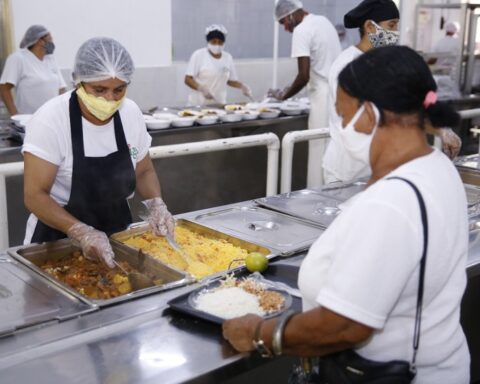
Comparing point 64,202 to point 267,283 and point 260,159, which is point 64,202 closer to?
point 267,283

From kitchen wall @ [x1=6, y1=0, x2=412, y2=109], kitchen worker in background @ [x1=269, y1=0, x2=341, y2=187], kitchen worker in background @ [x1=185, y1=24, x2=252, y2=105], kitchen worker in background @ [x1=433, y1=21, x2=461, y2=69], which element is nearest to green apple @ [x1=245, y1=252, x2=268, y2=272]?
kitchen worker in background @ [x1=269, y1=0, x2=341, y2=187]

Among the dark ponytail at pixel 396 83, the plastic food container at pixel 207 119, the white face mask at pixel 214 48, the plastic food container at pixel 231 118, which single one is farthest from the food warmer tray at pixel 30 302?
the white face mask at pixel 214 48

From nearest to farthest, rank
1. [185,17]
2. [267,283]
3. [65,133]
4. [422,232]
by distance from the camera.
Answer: [422,232] → [267,283] → [65,133] → [185,17]

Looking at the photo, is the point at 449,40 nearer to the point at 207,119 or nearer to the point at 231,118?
the point at 231,118

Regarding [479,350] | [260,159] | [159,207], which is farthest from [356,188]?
[260,159]

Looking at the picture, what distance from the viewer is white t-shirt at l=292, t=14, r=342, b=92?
508 centimetres

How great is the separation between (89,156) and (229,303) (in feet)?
2.93

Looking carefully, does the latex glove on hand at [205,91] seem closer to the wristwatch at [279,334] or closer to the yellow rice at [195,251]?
the yellow rice at [195,251]

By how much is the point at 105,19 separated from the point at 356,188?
159 inches

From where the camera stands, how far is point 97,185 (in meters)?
2.23

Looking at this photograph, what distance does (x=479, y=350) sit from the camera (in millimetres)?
2654

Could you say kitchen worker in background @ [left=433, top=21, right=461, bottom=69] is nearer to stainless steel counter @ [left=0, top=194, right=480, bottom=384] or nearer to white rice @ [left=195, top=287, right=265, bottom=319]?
white rice @ [left=195, top=287, right=265, bottom=319]

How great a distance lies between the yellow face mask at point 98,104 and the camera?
2098 mm

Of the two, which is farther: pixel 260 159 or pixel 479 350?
pixel 260 159
